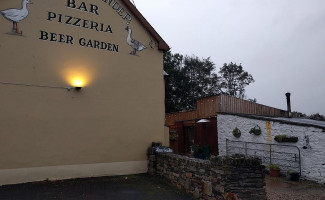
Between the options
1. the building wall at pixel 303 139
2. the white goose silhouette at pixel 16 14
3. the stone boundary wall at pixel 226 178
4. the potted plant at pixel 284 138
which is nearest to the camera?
the stone boundary wall at pixel 226 178

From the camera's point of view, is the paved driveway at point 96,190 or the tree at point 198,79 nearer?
the paved driveway at point 96,190

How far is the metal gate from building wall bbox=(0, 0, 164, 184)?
5138 millimetres

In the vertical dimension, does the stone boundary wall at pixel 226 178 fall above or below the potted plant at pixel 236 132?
below

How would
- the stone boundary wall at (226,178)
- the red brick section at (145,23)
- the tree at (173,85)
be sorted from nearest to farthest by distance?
the stone boundary wall at (226,178) < the red brick section at (145,23) < the tree at (173,85)

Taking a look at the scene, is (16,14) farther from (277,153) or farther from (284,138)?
(277,153)

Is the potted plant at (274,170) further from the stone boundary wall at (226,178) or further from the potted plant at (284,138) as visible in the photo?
the stone boundary wall at (226,178)

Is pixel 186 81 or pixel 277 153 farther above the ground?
A: pixel 186 81

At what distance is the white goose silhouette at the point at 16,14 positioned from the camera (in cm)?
752

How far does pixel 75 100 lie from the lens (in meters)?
8.33

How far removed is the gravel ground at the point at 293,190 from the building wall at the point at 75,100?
13.4 ft

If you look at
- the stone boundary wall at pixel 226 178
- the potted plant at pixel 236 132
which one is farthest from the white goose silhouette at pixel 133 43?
the potted plant at pixel 236 132

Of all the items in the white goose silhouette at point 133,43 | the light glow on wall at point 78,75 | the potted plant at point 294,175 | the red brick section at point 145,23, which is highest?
the red brick section at point 145,23

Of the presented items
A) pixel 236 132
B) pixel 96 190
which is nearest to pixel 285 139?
pixel 236 132

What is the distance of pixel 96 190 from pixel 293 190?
5.84m
